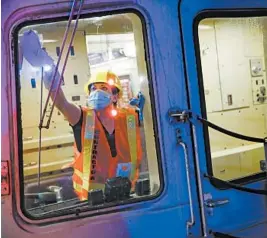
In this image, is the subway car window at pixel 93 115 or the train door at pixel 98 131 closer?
the train door at pixel 98 131

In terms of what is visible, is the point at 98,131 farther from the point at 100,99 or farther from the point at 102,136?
the point at 100,99

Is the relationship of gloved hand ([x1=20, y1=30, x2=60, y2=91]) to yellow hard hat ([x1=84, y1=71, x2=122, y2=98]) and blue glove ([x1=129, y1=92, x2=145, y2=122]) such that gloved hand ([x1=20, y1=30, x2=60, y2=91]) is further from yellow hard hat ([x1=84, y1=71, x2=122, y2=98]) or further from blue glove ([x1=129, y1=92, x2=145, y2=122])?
blue glove ([x1=129, y1=92, x2=145, y2=122])

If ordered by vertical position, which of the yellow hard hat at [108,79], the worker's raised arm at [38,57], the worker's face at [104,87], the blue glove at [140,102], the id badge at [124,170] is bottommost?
the id badge at [124,170]

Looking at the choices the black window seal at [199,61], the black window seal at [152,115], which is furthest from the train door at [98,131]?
the black window seal at [199,61]

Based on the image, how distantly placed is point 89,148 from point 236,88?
1.08 meters

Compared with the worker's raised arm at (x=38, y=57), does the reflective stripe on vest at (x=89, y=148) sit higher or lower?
lower

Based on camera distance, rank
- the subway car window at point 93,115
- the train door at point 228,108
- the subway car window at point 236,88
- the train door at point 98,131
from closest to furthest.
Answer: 1. the train door at point 98,131
2. the subway car window at point 93,115
3. the train door at point 228,108
4. the subway car window at point 236,88

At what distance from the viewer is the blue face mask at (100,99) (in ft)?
6.79

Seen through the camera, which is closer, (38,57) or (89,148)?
(38,57)

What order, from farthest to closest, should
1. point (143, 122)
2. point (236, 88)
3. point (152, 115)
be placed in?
1. point (236, 88)
2. point (143, 122)
3. point (152, 115)

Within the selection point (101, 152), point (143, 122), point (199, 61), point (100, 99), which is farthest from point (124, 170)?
point (199, 61)

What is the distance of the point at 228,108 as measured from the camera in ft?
8.48

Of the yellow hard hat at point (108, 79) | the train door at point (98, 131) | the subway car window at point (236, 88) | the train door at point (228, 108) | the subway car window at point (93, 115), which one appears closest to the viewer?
the train door at point (98, 131)

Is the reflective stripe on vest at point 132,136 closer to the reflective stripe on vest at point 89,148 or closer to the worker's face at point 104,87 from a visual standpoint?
the reflective stripe on vest at point 89,148
